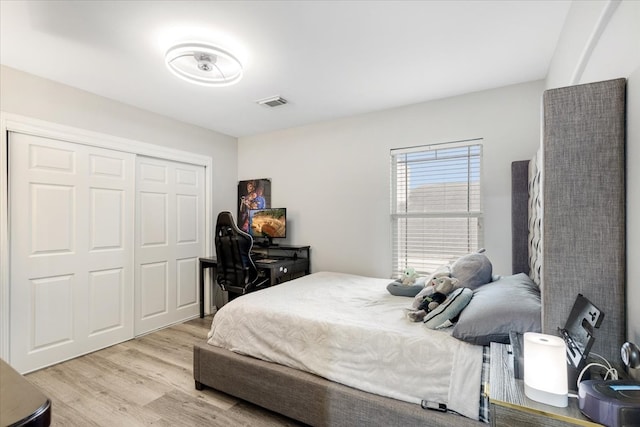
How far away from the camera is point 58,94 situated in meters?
2.69

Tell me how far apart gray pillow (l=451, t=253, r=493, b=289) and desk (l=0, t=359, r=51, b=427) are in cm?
204

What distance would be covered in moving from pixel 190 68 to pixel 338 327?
2.12 meters

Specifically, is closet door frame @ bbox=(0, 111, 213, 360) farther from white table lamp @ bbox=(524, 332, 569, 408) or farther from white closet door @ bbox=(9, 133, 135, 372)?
white table lamp @ bbox=(524, 332, 569, 408)

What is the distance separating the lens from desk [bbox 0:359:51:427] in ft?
2.40

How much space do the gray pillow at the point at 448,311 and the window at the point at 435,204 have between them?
54.5 inches

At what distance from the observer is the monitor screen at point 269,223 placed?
13.0ft

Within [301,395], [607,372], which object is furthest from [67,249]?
[607,372]

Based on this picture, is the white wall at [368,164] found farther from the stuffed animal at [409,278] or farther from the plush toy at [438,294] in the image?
the plush toy at [438,294]

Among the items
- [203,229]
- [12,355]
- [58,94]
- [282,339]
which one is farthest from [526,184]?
[12,355]

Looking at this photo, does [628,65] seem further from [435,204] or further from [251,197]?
[251,197]

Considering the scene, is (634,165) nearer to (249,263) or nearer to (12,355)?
(249,263)

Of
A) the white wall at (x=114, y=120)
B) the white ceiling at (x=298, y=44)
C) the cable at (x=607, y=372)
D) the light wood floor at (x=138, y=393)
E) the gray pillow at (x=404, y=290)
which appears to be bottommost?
the light wood floor at (x=138, y=393)

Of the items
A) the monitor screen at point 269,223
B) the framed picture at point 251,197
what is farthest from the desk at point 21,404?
the framed picture at point 251,197

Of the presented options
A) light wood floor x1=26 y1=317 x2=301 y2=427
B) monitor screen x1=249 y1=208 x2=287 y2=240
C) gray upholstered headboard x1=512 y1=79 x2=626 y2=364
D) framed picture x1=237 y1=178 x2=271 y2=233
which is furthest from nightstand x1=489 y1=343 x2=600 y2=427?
framed picture x1=237 y1=178 x2=271 y2=233
